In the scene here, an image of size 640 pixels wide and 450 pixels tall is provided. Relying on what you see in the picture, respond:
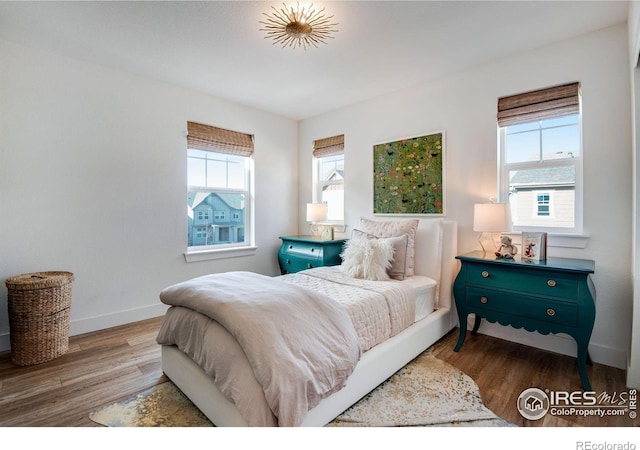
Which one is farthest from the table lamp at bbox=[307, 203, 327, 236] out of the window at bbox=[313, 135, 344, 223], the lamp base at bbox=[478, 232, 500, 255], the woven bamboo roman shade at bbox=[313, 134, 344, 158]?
the lamp base at bbox=[478, 232, 500, 255]

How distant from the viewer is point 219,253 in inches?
148

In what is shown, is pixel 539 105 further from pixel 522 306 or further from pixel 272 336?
pixel 272 336

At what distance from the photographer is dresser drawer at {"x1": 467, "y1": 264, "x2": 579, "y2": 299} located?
2.01 meters

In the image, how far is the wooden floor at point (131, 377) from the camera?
170cm

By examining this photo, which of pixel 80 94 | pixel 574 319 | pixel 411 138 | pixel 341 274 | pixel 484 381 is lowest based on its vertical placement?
pixel 484 381

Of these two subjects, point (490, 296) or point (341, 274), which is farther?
point (341, 274)

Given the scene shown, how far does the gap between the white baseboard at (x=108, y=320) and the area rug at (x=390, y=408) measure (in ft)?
4.66

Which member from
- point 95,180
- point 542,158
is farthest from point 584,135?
point 95,180

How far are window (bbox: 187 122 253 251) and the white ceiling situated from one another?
0.68 meters

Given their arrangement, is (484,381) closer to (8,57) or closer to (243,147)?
(243,147)

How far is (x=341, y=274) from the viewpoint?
2.71m
